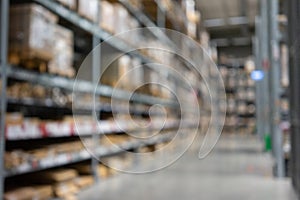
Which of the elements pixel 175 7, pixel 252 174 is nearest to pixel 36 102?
pixel 252 174

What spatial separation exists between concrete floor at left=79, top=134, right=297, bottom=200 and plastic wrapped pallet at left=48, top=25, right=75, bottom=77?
1252 mm

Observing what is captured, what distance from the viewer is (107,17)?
15.9ft

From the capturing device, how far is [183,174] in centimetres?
522

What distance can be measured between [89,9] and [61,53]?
33.2 inches

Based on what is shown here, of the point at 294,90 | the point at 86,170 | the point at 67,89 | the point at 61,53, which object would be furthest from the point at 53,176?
the point at 294,90

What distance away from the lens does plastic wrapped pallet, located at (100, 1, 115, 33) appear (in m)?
4.71

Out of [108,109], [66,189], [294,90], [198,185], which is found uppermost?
[294,90]

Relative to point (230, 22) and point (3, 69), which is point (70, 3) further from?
point (230, 22)

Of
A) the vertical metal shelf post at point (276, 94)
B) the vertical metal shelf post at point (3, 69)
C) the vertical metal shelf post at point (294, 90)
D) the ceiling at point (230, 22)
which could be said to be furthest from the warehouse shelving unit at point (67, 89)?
the ceiling at point (230, 22)

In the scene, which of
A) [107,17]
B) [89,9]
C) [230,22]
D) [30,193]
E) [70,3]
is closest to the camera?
[30,193]

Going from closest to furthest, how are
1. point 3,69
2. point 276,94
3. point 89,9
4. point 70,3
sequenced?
point 3,69, point 70,3, point 89,9, point 276,94

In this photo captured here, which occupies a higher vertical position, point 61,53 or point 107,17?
point 107,17

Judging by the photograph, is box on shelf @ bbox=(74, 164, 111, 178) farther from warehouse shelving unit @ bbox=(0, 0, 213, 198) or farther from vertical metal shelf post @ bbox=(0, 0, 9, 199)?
vertical metal shelf post @ bbox=(0, 0, 9, 199)

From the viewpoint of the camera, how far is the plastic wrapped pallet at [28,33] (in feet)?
9.68
